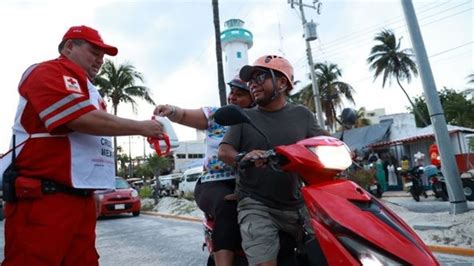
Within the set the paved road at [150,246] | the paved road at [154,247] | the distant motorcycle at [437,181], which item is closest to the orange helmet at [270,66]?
the paved road at [154,247]

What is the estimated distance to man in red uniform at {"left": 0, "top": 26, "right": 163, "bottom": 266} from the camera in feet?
6.77

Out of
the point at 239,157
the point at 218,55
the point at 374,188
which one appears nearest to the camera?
the point at 239,157

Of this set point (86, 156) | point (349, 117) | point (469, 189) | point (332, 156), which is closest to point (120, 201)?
point (469, 189)

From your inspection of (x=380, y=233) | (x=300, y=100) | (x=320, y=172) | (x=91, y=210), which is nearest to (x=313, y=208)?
(x=320, y=172)

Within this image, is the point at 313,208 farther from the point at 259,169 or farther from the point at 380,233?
the point at 259,169

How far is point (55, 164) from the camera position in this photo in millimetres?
2160

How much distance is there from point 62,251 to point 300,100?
3426 cm

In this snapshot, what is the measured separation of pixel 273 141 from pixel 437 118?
5937 mm

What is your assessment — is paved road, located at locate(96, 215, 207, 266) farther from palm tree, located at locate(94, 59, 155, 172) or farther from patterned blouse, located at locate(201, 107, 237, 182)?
palm tree, located at locate(94, 59, 155, 172)

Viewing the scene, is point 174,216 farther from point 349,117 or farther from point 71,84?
point 71,84

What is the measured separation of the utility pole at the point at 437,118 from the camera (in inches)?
283

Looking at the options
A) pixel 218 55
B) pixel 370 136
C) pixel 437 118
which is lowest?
pixel 437 118

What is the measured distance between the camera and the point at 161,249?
278 inches

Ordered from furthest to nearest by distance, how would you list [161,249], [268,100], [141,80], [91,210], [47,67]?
[141,80] → [161,249] → [268,100] → [91,210] → [47,67]
